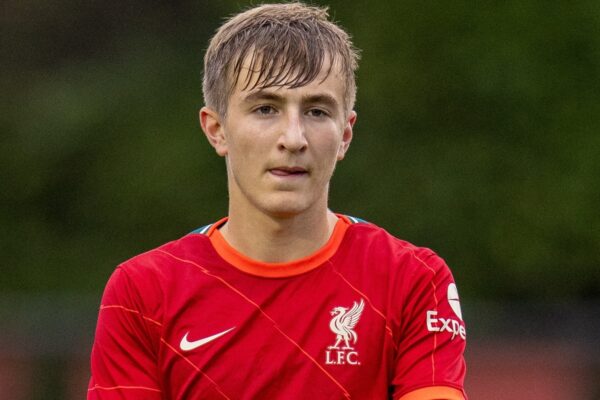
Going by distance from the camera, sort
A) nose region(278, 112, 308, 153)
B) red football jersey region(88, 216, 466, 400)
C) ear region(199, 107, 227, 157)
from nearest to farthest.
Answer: nose region(278, 112, 308, 153) < red football jersey region(88, 216, 466, 400) < ear region(199, 107, 227, 157)

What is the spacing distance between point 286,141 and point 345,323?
0.61 meters

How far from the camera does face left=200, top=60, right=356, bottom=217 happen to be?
409 centimetres

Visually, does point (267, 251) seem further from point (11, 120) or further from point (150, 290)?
point (11, 120)

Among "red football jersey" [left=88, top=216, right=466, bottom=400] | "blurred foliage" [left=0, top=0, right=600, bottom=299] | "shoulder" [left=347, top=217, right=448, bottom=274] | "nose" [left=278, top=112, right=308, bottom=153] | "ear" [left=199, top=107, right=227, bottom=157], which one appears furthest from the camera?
"blurred foliage" [left=0, top=0, right=600, bottom=299]

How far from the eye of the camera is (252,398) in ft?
13.6

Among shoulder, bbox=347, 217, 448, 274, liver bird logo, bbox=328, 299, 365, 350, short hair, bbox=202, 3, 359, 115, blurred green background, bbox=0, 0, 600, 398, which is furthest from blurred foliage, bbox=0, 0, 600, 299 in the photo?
liver bird logo, bbox=328, 299, 365, 350

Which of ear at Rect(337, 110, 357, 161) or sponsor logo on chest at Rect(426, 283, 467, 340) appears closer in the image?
sponsor logo on chest at Rect(426, 283, 467, 340)

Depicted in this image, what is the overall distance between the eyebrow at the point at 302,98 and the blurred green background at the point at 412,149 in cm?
790

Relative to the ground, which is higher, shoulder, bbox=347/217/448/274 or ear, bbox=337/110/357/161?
ear, bbox=337/110/357/161

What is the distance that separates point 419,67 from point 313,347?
28.6 feet

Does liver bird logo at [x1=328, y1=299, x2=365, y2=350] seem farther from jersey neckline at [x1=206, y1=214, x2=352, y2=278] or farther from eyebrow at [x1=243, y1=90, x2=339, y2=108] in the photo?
eyebrow at [x1=243, y1=90, x2=339, y2=108]

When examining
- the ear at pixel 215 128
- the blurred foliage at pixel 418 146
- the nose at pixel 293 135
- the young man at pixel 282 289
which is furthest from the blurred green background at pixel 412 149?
the nose at pixel 293 135

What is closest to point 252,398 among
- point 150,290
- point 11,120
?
point 150,290

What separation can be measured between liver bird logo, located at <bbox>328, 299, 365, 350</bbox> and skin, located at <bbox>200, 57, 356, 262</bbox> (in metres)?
0.24
